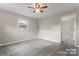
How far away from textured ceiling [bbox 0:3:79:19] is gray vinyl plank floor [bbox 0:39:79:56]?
452mm

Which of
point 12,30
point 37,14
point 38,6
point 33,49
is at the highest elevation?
point 38,6

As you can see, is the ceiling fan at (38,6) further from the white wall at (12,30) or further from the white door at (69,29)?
the white door at (69,29)

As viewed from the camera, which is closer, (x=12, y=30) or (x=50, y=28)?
(x=12, y=30)

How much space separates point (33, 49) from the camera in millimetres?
1320

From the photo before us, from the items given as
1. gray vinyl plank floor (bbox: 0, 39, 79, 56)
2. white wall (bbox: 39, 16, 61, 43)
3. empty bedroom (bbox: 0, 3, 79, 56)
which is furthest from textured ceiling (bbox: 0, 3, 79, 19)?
gray vinyl plank floor (bbox: 0, 39, 79, 56)

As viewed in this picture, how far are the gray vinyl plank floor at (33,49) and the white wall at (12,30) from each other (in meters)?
0.09

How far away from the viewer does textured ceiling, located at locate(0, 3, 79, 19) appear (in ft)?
4.09

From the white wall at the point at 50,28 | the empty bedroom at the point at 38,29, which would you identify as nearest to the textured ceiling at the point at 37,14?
the empty bedroom at the point at 38,29

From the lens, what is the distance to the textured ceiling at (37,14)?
49.0 inches

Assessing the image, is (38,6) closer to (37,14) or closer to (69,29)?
(37,14)

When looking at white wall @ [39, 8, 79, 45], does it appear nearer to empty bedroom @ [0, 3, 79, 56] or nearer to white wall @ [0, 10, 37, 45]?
empty bedroom @ [0, 3, 79, 56]

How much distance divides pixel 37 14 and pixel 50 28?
0.33 m

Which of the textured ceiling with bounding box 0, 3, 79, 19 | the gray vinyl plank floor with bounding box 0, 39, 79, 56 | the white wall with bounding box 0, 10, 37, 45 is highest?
the textured ceiling with bounding box 0, 3, 79, 19

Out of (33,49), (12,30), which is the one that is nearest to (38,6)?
(12,30)
